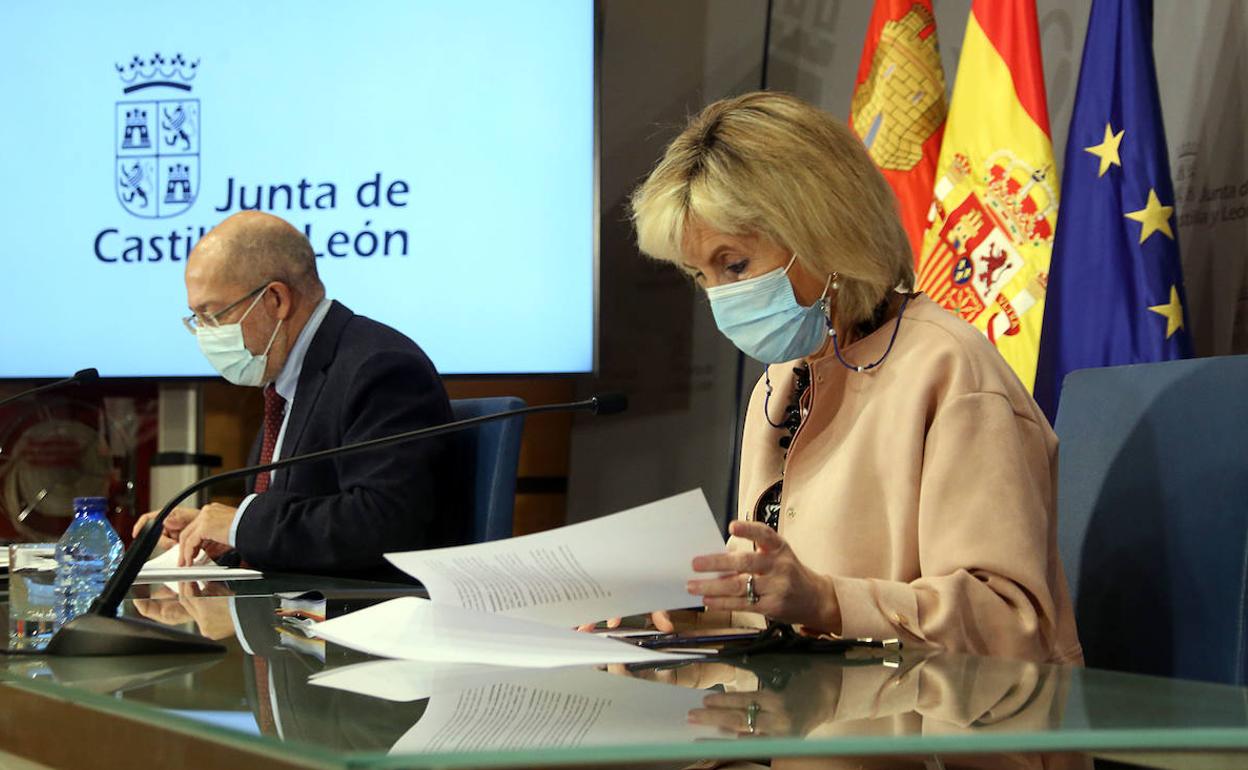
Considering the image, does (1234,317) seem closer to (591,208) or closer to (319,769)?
(591,208)

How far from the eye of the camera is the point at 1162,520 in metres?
1.47

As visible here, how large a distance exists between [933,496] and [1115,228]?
1.29 meters

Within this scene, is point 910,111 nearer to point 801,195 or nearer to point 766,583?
point 801,195

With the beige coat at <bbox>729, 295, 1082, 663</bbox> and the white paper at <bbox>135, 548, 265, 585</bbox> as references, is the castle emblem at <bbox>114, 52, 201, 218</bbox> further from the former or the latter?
the beige coat at <bbox>729, 295, 1082, 663</bbox>

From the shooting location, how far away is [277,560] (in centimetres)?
233

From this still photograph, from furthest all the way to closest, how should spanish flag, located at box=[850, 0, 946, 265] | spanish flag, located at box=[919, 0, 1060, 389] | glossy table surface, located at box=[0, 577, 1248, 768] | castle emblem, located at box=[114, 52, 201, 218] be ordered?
1. castle emblem, located at box=[114, 52, 201, 218]
2. spanish flag, located at box=[850, 0, 946, 265]
3. spanish flag, located at box=[919, 0, 1060, 389]
4. glossy table surface, located at box=[0, 577, 1248, 768]

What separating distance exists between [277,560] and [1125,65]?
1.76 metres

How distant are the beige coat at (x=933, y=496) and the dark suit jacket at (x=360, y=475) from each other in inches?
37.9

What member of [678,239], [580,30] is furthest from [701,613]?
[580,30]

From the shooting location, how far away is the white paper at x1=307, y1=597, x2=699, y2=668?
42.6 inches

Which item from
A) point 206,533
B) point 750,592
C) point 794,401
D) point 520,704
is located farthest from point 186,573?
point 520,704

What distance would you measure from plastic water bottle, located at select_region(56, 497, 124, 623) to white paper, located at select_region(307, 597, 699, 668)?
17.3 inches

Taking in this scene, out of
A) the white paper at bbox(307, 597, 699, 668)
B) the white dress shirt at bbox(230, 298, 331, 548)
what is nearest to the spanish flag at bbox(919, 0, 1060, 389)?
the white dress shirt at bbox(230, 298, 331, 548)

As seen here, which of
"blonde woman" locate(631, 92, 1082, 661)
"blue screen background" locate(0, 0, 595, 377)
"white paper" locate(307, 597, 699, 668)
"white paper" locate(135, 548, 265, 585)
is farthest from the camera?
"blue screen background" locate(0, 0, 595, 377)
